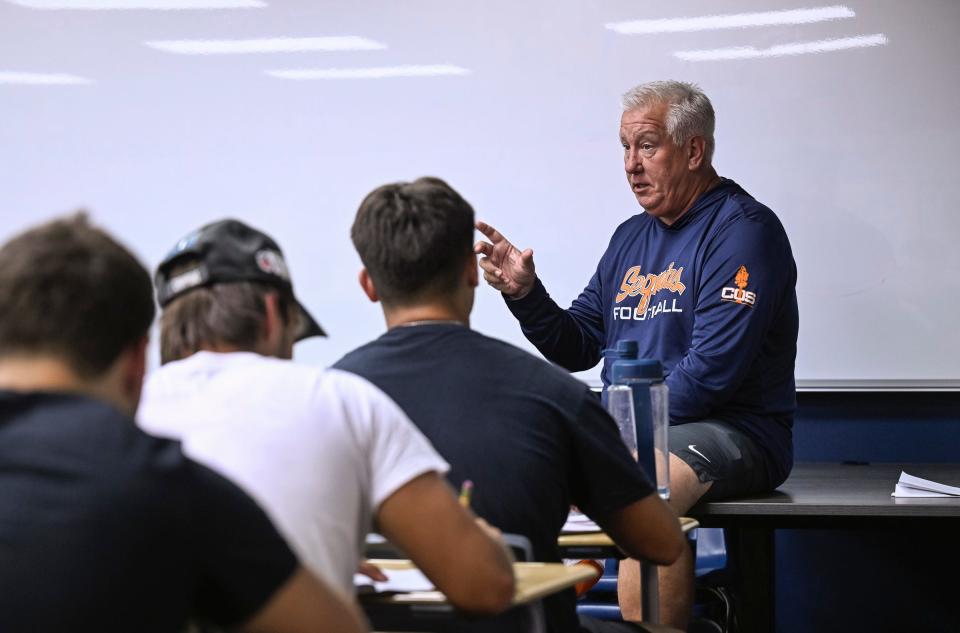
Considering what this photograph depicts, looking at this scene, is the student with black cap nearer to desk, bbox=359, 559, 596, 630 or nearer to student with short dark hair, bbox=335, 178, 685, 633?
desk, bbox=359, 559, 596, 630

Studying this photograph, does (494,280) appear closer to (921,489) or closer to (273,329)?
(921,489)

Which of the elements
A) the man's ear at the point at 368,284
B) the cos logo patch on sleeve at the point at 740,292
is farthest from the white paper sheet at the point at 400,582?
the cos logo patch on sleeve at the point at 740,292

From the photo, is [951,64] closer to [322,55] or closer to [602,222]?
[602,222]

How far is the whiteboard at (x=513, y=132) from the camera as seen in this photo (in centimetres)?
378

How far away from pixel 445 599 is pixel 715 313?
1.69 meters

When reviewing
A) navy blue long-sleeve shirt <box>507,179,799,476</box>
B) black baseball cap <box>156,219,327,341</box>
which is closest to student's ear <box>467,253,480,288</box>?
black baseball cap <box>156,219,327,341</box>

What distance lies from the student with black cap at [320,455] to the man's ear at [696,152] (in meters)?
2.06

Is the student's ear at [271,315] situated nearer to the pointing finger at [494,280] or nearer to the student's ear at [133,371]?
the student's ear at [133,371]

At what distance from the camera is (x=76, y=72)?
4.36m

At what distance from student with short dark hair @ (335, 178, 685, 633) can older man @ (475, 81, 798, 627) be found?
0.85m

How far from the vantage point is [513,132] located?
408cm

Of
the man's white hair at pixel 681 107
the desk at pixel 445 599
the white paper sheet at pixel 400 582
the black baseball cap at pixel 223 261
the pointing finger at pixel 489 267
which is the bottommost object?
the white paper sheet at pixel 400 582

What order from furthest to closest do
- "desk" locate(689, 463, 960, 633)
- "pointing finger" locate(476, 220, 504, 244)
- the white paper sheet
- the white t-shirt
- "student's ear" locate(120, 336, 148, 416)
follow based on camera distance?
"pointing finger" locate(476, 220, 504, 244)
"desk" locate(689, 463, 960, 633)
the white paper sheet
the white t-shirt
"student's ear" locate(120, 336, 148, 416)

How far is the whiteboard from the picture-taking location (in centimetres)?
378
